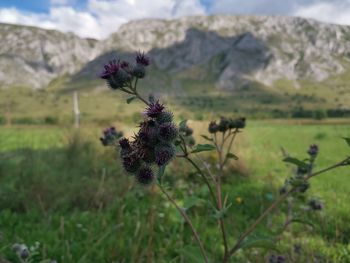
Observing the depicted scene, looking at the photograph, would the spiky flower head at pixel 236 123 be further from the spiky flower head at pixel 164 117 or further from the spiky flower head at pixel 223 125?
the spiky flower head at pixel 164 117

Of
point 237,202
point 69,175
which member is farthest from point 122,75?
point 69,175

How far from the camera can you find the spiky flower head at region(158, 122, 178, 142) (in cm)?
179

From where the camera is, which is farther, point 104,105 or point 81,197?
point 104,105

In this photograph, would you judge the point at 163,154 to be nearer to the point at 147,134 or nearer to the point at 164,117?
the point at 147,134

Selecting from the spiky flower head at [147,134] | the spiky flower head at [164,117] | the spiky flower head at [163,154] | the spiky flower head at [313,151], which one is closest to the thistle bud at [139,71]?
the spiky flower head at [164,117]

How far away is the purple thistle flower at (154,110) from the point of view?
1.89 metres

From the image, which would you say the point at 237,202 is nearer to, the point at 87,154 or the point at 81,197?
the point at 81,197

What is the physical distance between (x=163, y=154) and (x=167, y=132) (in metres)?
0.11

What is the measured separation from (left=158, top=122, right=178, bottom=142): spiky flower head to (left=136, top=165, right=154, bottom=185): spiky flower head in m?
0.24

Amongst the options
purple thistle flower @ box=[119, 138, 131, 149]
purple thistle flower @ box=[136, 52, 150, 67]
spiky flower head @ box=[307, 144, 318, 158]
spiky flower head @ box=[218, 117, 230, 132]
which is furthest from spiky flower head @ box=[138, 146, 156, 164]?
spiky flower head @ box=[307, 144, 318, 158]

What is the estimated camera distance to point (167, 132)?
1802 millimetres

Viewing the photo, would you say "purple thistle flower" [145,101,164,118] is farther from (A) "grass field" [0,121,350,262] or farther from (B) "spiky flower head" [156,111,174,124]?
(A) "grass field" [0,121,350,262]

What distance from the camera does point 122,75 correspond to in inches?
94.7

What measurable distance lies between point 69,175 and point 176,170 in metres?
2.40
